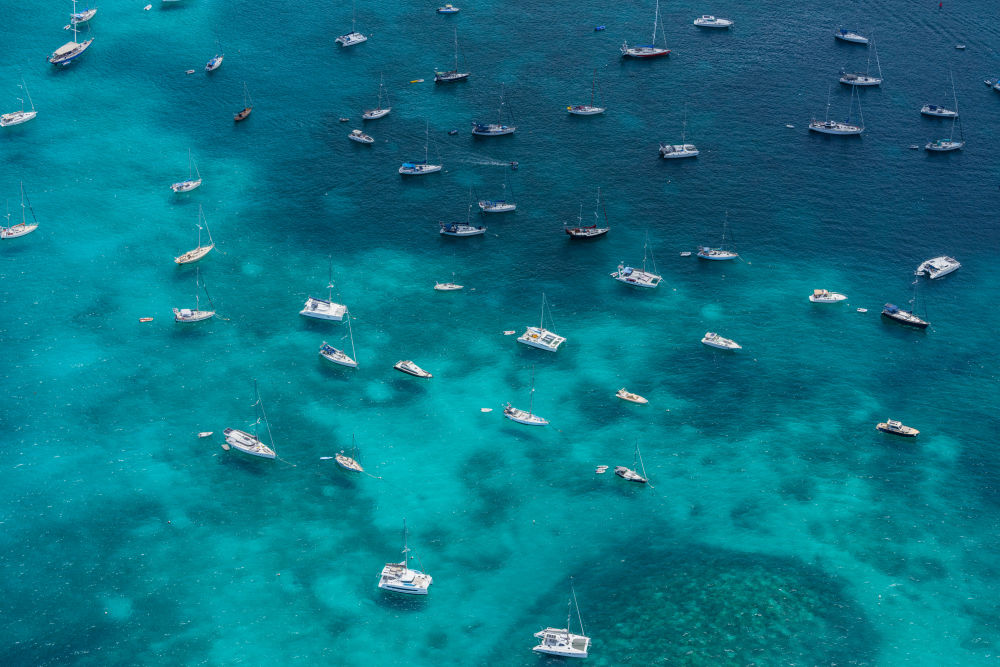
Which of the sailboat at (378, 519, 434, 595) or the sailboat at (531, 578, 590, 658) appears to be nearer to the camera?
the sailboat at (531, 578, 590, 658)

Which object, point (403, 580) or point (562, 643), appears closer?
point (562, 643)

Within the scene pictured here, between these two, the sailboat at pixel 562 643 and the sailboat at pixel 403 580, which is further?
the sailboat at pixel 403 580

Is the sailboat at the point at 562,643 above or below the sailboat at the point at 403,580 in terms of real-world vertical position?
below

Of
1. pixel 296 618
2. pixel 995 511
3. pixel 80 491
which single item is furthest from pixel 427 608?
pixel 995 511

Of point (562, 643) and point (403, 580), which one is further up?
point (403, 580)

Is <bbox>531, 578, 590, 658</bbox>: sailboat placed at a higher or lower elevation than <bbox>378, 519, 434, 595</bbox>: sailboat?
lower

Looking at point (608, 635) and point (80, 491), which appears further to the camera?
point (80, 491)

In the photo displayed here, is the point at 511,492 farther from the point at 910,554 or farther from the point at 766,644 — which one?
the point at 910,554
